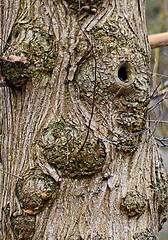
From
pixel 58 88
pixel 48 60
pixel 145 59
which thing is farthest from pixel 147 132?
pixel 48 60

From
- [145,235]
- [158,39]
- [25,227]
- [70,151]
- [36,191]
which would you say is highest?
[158,39]

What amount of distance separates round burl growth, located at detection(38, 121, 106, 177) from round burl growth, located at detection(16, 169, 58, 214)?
3.3 inches

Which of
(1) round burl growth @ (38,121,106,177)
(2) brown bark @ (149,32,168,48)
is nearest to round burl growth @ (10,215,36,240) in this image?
(1) round burl growth @ (38,121,106,177)

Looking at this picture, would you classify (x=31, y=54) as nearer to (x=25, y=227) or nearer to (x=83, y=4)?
(x=83, y=4)

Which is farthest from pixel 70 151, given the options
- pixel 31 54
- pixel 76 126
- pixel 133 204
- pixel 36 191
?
pixel 31 54

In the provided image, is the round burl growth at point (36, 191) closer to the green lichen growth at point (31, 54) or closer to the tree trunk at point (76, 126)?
the tree trunk at point (76, 126)

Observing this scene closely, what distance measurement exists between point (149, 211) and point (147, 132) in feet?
1.43

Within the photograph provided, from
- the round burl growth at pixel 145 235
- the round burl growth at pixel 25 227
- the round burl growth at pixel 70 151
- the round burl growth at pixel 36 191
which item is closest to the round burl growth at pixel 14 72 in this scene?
the round burl growth at pixel 70 151

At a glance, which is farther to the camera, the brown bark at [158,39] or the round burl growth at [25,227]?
the brown bark at [158,39]

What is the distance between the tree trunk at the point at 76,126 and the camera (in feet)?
4.42

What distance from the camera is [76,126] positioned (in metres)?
1.39

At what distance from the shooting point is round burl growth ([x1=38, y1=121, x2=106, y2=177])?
4.43 ft

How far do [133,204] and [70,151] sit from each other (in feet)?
1.40

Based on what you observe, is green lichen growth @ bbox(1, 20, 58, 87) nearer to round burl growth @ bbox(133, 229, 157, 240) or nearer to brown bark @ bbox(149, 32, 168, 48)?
brown bark @ bbox(149, 32, 168, 48)
